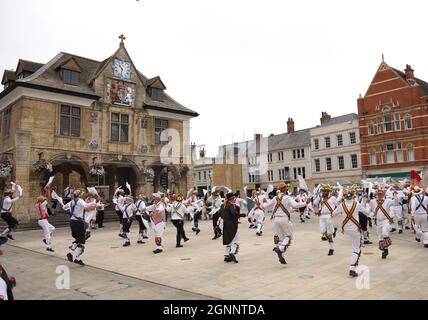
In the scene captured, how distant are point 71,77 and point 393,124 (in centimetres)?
3319

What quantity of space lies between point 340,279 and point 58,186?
24.2m

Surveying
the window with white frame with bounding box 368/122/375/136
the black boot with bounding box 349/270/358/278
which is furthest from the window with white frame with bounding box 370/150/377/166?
the black boot with bounding box 349/270/358/278

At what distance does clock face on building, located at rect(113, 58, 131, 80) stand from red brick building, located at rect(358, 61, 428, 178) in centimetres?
2830

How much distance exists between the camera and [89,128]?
949 inches

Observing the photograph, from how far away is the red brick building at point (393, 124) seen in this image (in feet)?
118

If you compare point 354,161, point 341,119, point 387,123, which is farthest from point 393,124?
point 341,119

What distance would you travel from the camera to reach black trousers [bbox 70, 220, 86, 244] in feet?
31.9

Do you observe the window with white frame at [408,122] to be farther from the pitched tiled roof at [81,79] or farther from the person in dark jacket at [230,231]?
the person in dark jacket at [230,231]

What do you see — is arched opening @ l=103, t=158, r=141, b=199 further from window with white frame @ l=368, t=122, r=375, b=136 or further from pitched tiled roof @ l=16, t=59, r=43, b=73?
window with white frame @ l=368, t=122, r=375, b=136

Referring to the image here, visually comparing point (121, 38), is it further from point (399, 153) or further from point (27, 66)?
point (399, 153)

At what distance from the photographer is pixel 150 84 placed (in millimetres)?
28453

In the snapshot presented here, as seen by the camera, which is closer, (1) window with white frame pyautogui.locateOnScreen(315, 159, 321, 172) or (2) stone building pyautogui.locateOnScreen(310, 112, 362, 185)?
(2) stone building pyautogui.locateOnScreen(310, 112, 362, 185)

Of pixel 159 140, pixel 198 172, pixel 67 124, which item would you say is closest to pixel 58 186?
pixel 67 124
